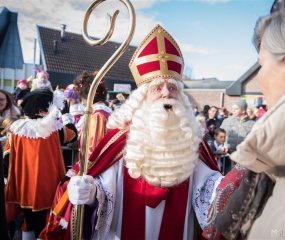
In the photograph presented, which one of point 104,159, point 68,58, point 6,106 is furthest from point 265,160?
point 68,58

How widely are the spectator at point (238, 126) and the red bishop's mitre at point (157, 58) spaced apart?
3565 mm

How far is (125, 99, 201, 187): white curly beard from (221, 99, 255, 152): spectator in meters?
3.63

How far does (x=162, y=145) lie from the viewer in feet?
7.18

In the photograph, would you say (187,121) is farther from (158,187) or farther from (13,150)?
(13,150)

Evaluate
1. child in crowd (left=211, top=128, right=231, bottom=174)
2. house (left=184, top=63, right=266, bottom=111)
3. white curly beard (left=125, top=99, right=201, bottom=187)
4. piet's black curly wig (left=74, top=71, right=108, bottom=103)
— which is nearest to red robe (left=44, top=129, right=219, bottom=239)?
white curly beard (left=125, top=99, right=201, bottom=187)

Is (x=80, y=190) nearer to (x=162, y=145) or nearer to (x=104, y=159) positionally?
(x=104, y=159)

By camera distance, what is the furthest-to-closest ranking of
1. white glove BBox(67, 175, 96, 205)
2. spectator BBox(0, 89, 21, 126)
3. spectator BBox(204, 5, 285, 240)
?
spectator BBox(0, 89, 21, 126)
white glove BBox(67, 175, 96, 205)
spectator BBox(204, 5, 285, 240)

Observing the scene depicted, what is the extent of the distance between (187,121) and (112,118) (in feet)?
2.02

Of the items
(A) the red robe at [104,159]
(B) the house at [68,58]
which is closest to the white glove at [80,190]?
(A) the red robe at [104,159]

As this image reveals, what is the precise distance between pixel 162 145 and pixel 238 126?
397 cm

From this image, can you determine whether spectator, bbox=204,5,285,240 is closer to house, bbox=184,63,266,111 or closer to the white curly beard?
the white curly beard

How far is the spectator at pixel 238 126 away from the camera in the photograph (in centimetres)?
569

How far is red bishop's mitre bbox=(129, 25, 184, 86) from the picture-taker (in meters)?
2.41

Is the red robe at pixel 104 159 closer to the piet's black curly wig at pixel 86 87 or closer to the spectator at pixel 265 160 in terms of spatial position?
the spectator at pixel 265 160
